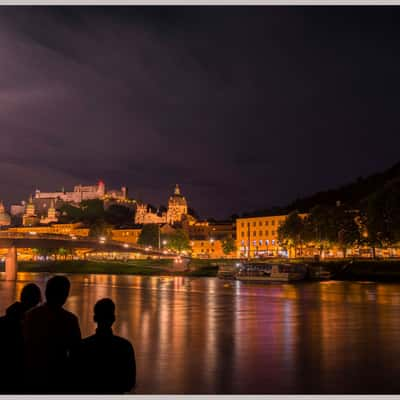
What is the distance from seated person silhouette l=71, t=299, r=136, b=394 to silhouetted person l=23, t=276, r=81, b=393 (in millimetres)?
314

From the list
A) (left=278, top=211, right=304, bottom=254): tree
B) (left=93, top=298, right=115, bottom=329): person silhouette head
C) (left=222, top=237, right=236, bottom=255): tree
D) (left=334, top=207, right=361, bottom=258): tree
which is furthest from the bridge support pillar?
(left=93, top=298, right=115, bottom=329): person silhouette head

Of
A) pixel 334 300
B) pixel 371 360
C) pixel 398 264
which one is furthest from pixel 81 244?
pixel 371 360

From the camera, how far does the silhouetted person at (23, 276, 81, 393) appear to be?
7.70 meters

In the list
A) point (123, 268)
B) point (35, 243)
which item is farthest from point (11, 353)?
point (123, 268)

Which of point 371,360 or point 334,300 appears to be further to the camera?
point 334,300

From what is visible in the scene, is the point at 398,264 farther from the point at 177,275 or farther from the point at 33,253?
the point at 33,253

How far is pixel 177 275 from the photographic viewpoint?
98.0 metres

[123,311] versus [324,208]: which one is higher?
[324,208]

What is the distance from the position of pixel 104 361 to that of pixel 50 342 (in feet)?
3.43

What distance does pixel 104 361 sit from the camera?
23.4 feet

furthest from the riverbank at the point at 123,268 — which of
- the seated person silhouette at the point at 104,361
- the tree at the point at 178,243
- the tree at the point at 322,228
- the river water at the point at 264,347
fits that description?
the seated person silhouette at the point at 104,361

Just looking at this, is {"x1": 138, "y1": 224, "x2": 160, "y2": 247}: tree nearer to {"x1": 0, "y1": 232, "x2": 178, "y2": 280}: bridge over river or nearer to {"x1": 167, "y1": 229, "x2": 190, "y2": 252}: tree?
Answer: {"x1": 167, "y1": 229, "x2": 190, "y2": 252}: tree

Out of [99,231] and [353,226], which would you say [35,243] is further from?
[99,231]

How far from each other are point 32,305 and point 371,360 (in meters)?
11.9
